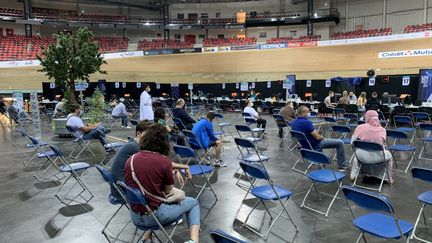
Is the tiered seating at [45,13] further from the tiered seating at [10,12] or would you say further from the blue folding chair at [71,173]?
the blue folding chair at [71,173]

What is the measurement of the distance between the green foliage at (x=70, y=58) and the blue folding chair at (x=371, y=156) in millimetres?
9564

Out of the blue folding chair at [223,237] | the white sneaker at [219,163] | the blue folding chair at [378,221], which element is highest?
the blue folding chair at [223,237]

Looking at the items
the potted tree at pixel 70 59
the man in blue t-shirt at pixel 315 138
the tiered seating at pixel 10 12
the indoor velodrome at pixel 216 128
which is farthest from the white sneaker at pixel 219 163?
the tiered seating at pixel 10 12

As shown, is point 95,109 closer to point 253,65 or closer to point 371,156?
point 371,156

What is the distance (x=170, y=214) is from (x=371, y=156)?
378 cm

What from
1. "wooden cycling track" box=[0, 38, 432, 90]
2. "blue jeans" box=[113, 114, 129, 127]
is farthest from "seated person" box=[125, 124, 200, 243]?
"wooden cycling track" box=[0, 38, 432, 90]

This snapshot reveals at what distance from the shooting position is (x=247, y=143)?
239 inches

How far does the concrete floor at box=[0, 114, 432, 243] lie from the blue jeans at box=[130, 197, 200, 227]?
77cm

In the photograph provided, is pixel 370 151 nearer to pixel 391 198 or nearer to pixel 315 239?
pixel 391 198

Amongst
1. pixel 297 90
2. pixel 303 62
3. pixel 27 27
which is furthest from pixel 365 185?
pixel 27 27

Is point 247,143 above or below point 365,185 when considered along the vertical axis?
above

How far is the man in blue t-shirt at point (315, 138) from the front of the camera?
6418mm

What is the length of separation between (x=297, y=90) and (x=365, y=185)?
1494cm

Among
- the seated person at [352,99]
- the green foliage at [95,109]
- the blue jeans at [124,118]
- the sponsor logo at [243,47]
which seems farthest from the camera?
the sponsor logo at [243,47]
